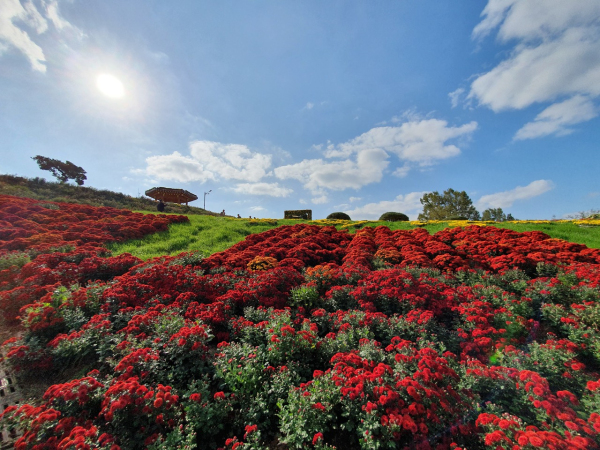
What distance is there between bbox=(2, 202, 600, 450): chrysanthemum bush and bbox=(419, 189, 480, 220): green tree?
156ft

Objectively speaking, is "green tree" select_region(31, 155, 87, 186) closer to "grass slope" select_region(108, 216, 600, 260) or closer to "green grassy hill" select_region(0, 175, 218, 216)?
"green grassy hill" select_region(0, 175, 218, 216)

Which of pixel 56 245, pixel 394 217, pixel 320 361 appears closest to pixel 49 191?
pixel 56 245

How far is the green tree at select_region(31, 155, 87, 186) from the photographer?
4691cm

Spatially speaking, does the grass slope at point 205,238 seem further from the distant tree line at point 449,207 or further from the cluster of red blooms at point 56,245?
the distant tree line at point 449,207

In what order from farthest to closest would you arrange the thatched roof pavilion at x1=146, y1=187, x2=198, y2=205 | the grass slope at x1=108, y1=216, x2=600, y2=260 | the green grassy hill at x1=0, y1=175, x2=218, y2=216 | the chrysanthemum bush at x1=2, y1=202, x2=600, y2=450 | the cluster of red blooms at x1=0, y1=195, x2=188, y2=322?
1. the thatched roof pavilion at x1=146, y1=187, x2=198, y2=205
2. the green grassy hill at x1=0, y1=175, x2=218, y2=216
3. the grass slope at x1=108, y1=216, x2=600, y2=260
4. the cluster of red blooms at x1=0, y1=195, x2=188, y2=322
5. the chrysanthemum bush at x1=2, y1=202, x2=600, y2=450

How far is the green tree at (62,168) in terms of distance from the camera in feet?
154

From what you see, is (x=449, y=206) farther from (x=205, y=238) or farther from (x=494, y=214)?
(x=205, y=238)

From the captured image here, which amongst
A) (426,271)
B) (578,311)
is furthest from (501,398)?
(426,271)

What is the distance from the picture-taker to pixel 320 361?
428 centimetres

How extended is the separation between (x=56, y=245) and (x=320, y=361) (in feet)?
37.3

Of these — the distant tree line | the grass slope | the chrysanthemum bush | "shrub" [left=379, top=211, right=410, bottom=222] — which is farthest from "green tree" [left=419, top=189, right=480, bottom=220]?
the chrysanthemum bush

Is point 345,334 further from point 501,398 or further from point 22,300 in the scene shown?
point 22,300

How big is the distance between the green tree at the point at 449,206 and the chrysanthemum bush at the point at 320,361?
47681mm

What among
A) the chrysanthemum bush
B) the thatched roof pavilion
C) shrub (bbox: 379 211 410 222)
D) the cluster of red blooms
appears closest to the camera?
the chrysanthemum bush
